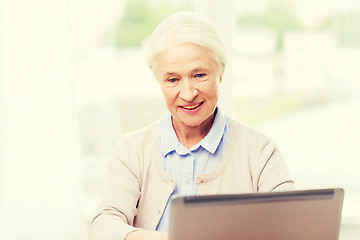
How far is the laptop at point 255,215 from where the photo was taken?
38.5 inches

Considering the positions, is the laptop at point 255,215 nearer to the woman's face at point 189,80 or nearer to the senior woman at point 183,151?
the senior woman at point 183,151

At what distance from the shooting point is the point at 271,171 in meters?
1.53

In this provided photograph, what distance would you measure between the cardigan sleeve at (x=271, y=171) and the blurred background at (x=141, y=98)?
2.51 ft

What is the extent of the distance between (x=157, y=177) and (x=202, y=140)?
0.19m

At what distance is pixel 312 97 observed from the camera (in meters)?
2.43

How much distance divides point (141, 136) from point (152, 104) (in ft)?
2.84

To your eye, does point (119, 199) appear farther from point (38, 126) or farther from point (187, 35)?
point (38, 126)

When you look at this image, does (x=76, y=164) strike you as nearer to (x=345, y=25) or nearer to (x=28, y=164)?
(x=28, y=164)

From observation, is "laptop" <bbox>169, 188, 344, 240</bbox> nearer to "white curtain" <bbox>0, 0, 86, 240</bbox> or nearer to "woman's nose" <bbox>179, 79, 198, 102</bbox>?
"woman's nose" <bbox>179, 79, 198, 102</bbox>

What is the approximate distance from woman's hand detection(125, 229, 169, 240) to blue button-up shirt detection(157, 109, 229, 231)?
0.60ft

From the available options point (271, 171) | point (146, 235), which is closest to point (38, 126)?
point (146, 235)

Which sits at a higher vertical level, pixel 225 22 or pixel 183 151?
pixel 225 22

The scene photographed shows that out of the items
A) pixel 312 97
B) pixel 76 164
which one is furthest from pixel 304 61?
pixel 76 164

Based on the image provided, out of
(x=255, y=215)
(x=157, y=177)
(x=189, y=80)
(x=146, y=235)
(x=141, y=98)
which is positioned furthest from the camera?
(x=141, y=98)
